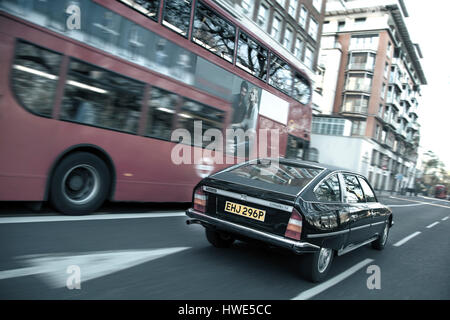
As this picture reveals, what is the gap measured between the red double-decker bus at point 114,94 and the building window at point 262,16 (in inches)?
620

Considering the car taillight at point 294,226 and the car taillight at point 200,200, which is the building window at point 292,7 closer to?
the car taillight at point 200,200

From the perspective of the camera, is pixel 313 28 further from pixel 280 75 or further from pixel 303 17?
pixel 280 75

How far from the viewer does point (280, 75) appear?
33.1 ft

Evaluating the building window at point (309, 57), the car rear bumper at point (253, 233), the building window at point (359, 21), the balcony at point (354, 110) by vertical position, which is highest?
the building window at point (359, 21)

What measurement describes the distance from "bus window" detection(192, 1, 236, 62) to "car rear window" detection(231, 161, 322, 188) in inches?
148

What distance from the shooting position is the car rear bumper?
3.65 m

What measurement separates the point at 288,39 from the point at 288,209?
2577cm

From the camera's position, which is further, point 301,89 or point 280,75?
point 301,89

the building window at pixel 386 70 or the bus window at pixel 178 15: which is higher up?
the building window at pixel 386 70

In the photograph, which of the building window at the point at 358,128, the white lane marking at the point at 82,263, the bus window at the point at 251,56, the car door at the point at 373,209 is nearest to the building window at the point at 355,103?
the building window at the point at 358,128

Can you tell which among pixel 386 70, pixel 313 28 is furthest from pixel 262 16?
pixel 386 70

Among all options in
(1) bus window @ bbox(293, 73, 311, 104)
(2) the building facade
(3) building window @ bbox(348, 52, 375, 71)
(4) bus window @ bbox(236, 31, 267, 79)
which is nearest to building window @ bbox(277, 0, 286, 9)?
(1) bus window @ bbox(293, 73, 311, 104)

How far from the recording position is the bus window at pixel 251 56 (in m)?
8.55
